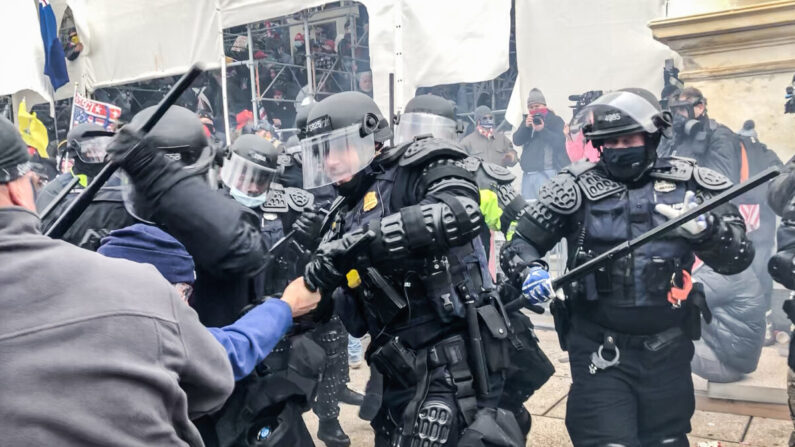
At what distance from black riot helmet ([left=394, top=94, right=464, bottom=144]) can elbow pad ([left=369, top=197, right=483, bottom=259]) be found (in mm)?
2515

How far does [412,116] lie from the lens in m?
5.28

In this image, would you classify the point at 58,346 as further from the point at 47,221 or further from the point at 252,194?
the point at 252,194

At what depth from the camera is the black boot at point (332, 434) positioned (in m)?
4.86

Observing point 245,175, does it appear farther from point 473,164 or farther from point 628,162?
point 628,162

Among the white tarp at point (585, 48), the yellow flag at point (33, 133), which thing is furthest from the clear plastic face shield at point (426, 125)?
the yellow flag at point (33, 133)

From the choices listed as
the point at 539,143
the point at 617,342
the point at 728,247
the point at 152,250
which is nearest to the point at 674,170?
the point at 728,247

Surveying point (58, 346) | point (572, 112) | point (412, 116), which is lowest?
point (572, 112)

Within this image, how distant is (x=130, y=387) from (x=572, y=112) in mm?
7210

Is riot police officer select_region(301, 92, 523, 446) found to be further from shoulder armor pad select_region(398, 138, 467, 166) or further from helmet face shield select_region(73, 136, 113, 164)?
helmet face shield select_region(73, 136, 113, 164)

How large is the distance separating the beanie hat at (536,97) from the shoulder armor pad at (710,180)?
461cm

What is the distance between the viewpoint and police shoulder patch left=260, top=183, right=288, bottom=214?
4923 millimetres

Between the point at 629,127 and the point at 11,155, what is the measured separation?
278cm

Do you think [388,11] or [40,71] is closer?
[388,11]

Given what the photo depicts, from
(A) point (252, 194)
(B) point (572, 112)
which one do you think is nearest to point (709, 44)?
(B) point (572, 112)
